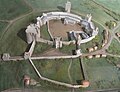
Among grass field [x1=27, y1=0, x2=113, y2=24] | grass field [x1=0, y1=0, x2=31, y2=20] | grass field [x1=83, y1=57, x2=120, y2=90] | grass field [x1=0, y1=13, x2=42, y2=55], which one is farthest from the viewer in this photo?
grass field [x1=27, y1=0, x2=113, y2=24]

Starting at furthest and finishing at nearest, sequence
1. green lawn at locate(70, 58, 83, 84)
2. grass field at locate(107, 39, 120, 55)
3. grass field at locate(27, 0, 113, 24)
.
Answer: grass field at locate(27, 0, 113, 24), grass field at locate(107, 39, 120, 55), green lawn at locate(70, 58, 83, 84)

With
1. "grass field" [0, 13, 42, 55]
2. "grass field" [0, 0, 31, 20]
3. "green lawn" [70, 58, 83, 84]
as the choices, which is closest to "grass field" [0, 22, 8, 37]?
"grass field" [0, 13, 42, 55]

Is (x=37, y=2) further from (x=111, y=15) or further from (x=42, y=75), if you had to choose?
(x=42, y=75)


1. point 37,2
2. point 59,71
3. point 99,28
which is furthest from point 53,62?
point 37,2

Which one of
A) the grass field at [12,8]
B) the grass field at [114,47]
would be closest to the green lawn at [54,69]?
the grass field at [114,47]

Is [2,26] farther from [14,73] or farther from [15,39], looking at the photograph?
[14,73]

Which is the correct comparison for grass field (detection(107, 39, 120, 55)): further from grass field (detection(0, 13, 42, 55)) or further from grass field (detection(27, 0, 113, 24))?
grass field (detection(0, 13, 42, 55))

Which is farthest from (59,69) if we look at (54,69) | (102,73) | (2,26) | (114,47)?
(2,26)
